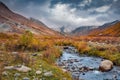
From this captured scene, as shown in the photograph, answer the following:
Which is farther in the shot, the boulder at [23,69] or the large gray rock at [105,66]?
the large gray rock at [105,66]

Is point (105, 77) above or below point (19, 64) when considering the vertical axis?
below

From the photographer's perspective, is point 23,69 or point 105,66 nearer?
point 23,69

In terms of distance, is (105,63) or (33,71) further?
(105,63)

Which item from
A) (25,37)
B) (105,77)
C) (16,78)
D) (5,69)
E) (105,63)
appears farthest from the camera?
(25,37)

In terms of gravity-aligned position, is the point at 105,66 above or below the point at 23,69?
below

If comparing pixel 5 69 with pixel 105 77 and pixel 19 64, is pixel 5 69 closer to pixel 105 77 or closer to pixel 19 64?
pixel 19 64

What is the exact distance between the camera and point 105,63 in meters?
24.1

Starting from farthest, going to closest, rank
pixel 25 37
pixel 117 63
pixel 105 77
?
pixel 25 37
pixel 117 63
pixel 105 77

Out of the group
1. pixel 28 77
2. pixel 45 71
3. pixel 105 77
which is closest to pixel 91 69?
pixel 105 77

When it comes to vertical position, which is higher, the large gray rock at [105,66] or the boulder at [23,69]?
the boulder at [23,69]

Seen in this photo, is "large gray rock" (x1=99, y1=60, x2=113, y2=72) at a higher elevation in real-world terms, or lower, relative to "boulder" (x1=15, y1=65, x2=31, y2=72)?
lower

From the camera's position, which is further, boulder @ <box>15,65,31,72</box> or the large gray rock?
the large gray rock

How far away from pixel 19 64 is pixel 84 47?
27941 millimetres

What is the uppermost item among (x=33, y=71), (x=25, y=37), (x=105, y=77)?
(x=25, y=37)
